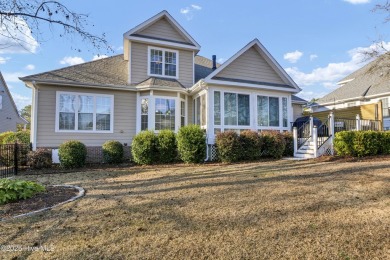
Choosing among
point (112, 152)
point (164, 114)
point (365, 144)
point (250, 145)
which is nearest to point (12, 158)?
point (112, 152)

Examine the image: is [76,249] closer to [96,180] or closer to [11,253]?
[11,253]

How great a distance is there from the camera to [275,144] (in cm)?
1197

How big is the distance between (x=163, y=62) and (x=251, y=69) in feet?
16.4

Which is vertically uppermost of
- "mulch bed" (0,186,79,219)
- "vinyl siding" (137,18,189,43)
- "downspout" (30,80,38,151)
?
"vinyl siding" (137,18,189,43)

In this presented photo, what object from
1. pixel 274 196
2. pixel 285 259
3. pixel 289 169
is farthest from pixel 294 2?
pixel 285 259

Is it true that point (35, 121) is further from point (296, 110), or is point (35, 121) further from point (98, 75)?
point (296, 110)

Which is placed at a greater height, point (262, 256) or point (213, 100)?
point (213, 100)

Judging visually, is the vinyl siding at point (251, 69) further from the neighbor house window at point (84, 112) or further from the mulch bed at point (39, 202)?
the mulch bed at point (39, 202)

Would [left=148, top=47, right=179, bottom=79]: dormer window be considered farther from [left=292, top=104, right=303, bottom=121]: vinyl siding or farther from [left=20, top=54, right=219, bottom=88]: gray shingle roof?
[left=292, top=104, right=303, bottom=121]: vinyl siding

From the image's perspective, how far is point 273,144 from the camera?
12.0 metres

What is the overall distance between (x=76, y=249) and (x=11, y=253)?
0.82 metres

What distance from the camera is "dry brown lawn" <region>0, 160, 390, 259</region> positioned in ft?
10.4

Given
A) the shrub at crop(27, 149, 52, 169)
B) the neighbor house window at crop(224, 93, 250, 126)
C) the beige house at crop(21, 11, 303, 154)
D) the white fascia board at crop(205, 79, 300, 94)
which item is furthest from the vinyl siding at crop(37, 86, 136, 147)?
the neighbor house window at crop(224, 93, 250, 126)

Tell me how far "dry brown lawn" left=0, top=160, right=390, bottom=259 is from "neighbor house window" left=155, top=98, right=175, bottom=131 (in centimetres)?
704
